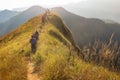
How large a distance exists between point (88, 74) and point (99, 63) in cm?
180

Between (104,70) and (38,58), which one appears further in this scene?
(38,58)

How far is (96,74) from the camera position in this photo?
11914mm

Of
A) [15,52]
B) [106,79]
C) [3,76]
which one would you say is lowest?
[15,52]

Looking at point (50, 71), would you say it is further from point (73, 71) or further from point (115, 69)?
point (115, 69)

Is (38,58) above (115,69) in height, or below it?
below

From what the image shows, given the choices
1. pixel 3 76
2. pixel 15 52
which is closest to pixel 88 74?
pixel 3 76

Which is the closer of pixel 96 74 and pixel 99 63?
pixel 96 74

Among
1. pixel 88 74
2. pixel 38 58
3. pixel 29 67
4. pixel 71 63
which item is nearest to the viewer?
pixel 88 74

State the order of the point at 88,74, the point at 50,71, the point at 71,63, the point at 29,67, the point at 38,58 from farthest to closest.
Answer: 1. the point at 38,58
2. the point at 29,67
3. the point at 71,63
4. the point at 50,71
5. the point at 88,74

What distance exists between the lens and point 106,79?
11.5 metres

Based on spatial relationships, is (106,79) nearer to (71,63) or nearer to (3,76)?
(71,63)

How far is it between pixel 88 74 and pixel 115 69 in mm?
1437

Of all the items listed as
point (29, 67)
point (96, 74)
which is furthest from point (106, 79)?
point (29, 67)

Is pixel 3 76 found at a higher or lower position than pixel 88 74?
lower
